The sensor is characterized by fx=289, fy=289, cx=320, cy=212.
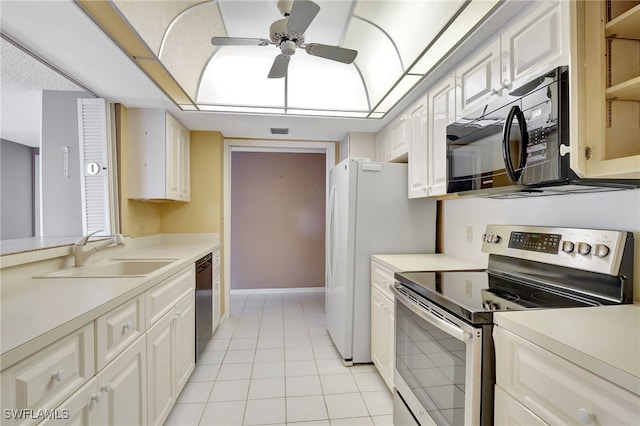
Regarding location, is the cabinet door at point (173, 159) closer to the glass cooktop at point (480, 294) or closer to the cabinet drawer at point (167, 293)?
the cabinet drawer at point (167, 293)

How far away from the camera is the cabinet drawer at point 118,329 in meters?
1.09

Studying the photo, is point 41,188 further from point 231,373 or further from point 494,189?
point 494,189

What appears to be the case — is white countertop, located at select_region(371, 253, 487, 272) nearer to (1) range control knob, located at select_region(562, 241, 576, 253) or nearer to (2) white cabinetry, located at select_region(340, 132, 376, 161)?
(1) range control knob, located at select_region(562, 241, 576, 253)

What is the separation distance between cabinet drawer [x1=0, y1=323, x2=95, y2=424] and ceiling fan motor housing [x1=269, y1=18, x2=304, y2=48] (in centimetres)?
163

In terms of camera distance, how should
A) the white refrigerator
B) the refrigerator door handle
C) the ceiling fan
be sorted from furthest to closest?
the refrigerator door handle
the white refrigerator
the ceiling fan

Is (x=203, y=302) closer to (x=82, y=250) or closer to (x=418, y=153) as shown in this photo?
(x=82, y=250)

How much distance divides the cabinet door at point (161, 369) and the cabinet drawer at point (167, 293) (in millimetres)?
53

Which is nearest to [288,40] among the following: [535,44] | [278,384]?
[535,44]

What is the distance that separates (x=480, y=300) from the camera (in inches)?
46.8

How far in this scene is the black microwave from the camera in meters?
1.06

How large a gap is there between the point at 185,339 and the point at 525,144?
232cm

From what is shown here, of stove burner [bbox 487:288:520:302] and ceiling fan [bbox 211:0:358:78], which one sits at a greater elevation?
ceiling fan [bbox 211:0:358:78]

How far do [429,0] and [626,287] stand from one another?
1795 mm

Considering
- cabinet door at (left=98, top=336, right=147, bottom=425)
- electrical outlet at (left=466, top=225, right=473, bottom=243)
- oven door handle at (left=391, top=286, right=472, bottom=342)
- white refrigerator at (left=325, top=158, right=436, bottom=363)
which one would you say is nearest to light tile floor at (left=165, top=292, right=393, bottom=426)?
white refrigerator at (left=325, top=158, right=436, bottom=363)
